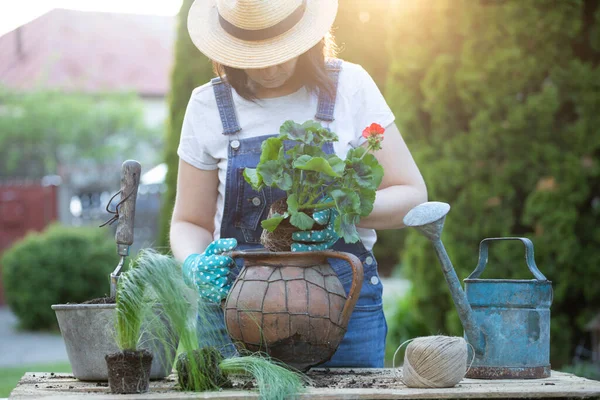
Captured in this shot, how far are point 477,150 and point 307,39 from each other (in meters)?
2.68

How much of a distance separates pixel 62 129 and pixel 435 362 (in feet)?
66.6

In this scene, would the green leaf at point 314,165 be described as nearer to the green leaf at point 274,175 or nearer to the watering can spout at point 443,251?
the green leaf at point 274,175

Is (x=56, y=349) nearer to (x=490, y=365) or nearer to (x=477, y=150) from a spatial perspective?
(x=477, y=150)

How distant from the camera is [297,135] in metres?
1.66

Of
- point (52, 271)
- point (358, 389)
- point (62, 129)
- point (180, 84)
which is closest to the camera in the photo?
point (358, 389)

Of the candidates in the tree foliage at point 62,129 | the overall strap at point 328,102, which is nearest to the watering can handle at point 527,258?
the overall strap at point 328,102

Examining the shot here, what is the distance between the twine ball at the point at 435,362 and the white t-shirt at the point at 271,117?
21.9 inches

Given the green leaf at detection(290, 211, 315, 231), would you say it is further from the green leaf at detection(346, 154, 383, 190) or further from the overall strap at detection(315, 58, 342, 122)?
the overall strap at detection(315, 58, 342, 122)

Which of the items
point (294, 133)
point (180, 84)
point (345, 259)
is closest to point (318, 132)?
point (294, 133)

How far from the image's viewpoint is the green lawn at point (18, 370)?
609cm

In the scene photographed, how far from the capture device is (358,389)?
5.08 feet

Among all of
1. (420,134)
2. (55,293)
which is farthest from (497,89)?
(55,293)

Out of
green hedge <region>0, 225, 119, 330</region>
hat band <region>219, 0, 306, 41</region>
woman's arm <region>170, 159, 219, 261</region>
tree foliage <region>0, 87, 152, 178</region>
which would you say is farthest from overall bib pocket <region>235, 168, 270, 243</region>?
tree foliage <region>0, 87, 152, 178</region>

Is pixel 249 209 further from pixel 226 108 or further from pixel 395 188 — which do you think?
pixel 395 188
